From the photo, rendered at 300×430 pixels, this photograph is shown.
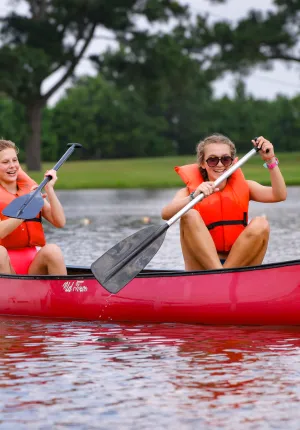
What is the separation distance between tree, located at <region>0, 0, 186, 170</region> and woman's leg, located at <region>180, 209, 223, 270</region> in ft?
95.3

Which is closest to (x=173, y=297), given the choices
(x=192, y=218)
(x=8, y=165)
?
(x=192, y=218)

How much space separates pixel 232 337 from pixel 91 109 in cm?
7375

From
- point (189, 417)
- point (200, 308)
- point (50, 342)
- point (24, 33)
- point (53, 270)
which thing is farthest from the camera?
point (24, 33)

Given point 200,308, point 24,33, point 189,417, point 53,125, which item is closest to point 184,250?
point 200,308

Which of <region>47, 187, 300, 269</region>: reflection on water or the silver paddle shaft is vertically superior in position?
the silver paddle shaft

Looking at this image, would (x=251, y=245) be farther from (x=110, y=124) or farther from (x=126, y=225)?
(x=110, y=124)

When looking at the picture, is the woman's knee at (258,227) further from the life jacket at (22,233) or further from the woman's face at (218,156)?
the life jacket at (22,233)

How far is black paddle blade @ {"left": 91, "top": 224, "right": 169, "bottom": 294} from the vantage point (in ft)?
23.3

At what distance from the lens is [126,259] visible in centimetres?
726

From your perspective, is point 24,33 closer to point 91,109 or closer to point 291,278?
point 291,278

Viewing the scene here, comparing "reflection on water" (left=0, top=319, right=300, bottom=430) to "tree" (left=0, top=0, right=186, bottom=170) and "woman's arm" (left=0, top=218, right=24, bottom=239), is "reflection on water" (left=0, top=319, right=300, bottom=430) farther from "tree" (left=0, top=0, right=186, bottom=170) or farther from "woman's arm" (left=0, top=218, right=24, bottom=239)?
"tree" (left=0, top=0, right=186, bottom=170)

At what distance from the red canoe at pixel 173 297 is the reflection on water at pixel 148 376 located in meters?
0.10

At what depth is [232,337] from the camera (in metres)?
6.71

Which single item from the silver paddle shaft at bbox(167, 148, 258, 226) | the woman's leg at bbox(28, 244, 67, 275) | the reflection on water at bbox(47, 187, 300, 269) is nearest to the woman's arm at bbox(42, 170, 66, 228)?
the woman's leg at bbox(28, 244, 67, 275)
